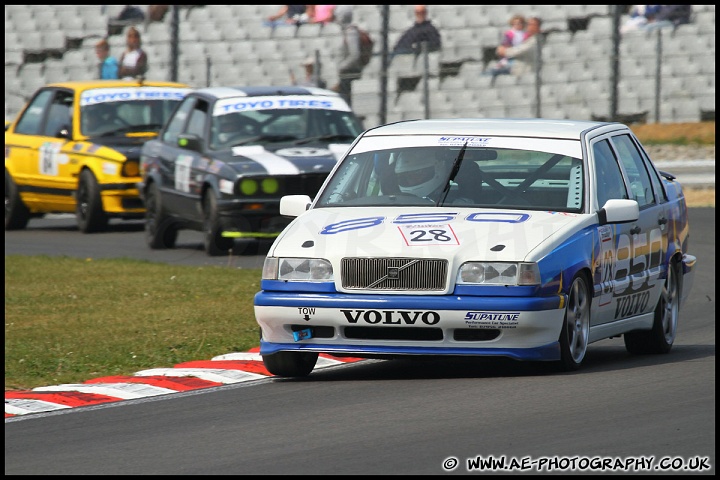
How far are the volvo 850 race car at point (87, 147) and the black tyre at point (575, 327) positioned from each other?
1007 centimetres

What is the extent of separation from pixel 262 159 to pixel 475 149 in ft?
20.8

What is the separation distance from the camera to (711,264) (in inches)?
586

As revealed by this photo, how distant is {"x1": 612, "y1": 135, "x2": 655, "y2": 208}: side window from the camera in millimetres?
9188

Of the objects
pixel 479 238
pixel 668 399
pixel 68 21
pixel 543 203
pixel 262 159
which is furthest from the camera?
pixel 68 21

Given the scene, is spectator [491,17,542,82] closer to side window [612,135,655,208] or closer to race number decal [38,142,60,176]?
race number decal [38,142,60,176]

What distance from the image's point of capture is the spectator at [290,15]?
26984mm

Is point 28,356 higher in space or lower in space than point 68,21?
lower

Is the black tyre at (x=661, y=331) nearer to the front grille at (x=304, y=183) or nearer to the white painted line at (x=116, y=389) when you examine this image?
the white painted line at (x=116, y=389)

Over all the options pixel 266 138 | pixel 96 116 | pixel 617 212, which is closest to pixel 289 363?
pixel 617 212

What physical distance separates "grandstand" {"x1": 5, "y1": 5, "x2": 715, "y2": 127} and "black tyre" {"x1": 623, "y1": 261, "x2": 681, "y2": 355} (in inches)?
520

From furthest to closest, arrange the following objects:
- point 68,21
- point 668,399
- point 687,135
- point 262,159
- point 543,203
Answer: point 68,21 → point 687,135 → point 262,159 → point 543,203 → point 668,399

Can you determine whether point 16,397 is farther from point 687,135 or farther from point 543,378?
point 687,135

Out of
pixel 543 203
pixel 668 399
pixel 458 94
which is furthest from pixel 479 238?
pixel 458 94

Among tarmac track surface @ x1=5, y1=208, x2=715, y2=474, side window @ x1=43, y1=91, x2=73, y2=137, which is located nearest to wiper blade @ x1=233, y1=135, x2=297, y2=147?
side window @ x1=43, y1=91, x2=73, y2=137
